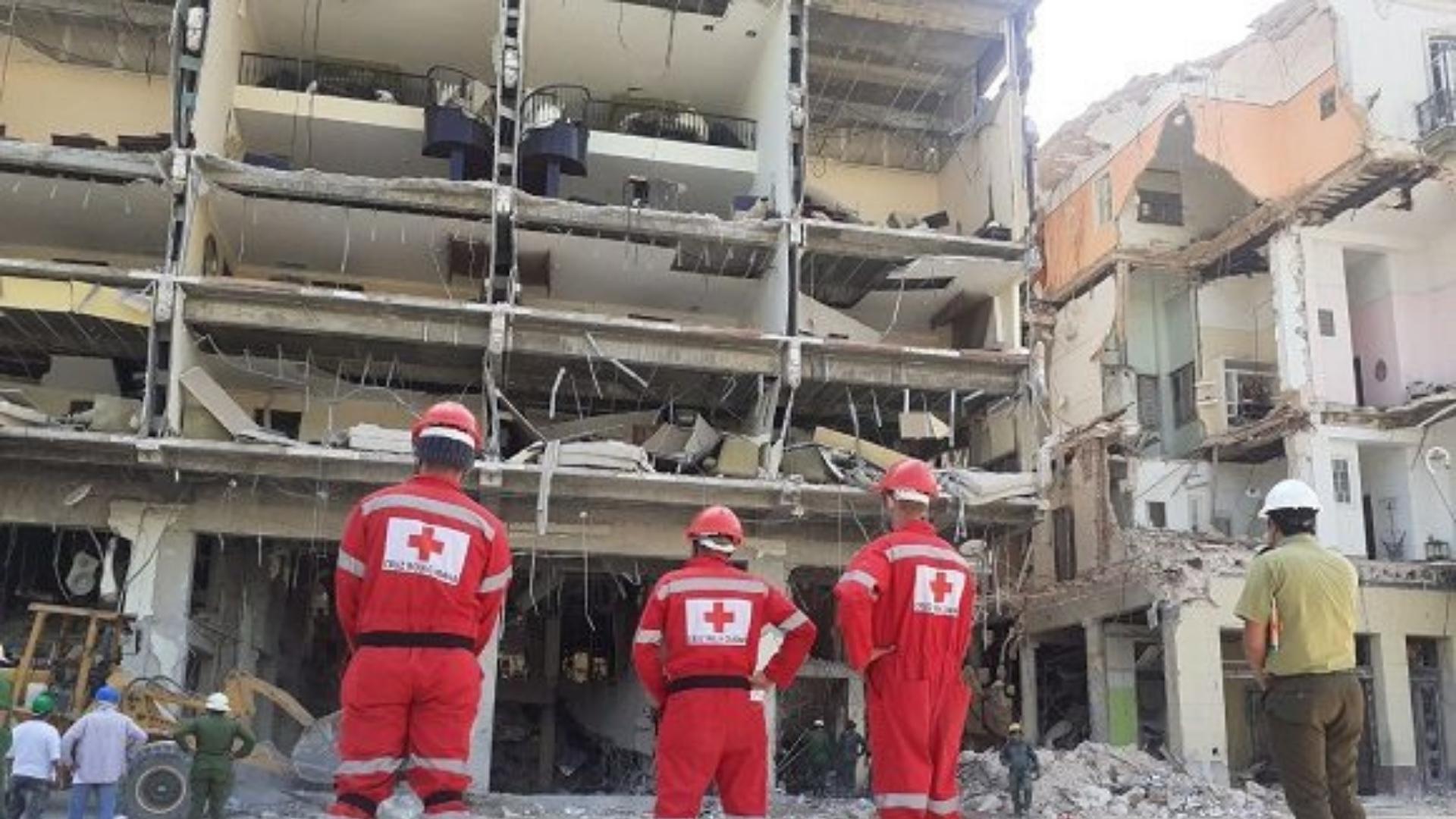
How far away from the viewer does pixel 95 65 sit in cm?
2383

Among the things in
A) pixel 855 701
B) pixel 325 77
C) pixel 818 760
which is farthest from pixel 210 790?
pixel 325 77

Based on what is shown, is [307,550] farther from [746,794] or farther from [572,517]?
[746,794]

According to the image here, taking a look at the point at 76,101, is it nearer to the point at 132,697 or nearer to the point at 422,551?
the point at 132,697

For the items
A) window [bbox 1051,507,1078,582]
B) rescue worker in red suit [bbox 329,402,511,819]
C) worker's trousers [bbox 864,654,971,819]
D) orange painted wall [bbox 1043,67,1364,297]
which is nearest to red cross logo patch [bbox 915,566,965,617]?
worker's trousers [bbox 864,654,971,819]

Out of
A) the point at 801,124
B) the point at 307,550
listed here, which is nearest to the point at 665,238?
the point at 801,124

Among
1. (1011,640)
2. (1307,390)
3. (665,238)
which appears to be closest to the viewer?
(665,238)

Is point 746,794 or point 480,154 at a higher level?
point 480,154

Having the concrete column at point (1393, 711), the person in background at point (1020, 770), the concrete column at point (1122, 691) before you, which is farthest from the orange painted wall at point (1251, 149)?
the person in background at point (1020, 770)

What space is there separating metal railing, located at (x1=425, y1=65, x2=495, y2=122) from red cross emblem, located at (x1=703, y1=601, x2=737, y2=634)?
1787cm

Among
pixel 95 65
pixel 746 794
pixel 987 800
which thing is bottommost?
pixel 987 800

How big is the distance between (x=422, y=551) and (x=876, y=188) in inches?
917

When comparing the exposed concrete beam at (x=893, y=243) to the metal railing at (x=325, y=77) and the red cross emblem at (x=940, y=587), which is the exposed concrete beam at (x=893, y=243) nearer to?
the metal railing at (x=325, y=77)

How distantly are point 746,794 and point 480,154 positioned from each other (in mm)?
17879

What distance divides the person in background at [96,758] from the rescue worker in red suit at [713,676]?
809cm
